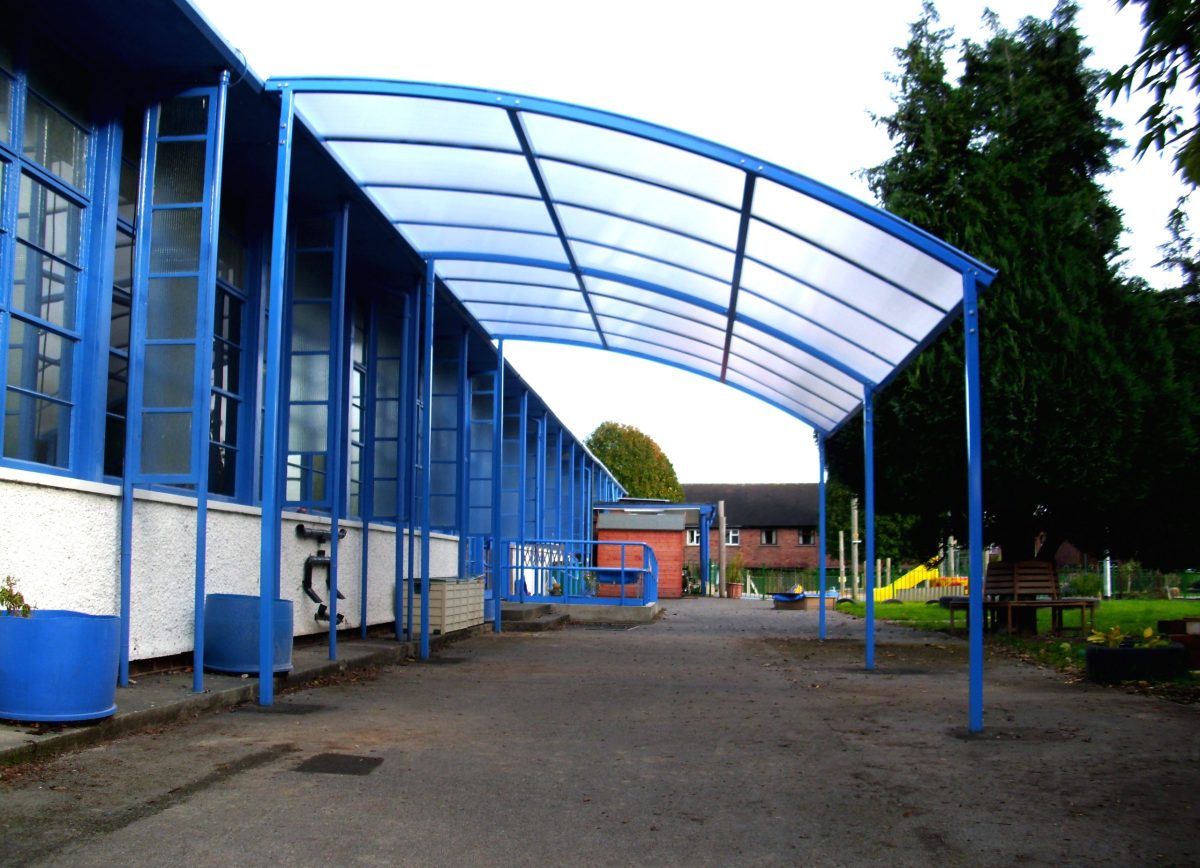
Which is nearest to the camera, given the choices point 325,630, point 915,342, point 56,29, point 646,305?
point 56,29

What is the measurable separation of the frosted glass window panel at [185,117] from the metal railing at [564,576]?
42.7 feet

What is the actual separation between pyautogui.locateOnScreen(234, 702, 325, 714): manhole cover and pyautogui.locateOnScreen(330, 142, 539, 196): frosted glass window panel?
5121 mm

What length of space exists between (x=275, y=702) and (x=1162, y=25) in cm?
681

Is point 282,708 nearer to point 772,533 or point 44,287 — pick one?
point 44,287

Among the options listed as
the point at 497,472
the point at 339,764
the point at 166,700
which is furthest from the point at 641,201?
the point at 497,472

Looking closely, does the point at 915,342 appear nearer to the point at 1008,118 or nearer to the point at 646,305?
the point at 646,305

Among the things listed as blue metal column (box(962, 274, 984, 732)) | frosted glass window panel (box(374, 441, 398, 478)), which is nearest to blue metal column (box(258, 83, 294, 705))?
blue metal column (box(962, 274, 984, 732))

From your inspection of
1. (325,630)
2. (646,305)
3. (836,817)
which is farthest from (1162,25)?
(646,305)

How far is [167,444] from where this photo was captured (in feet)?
25.4

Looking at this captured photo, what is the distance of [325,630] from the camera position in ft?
39.1

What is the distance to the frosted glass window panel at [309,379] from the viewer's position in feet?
39.8

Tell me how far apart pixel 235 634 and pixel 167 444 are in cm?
153

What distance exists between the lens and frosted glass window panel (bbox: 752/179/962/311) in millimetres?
8570

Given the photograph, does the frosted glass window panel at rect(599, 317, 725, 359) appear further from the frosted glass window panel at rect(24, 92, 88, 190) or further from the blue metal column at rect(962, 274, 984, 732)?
the frosted glass window panel at rect(24, 92, 88, 190)
